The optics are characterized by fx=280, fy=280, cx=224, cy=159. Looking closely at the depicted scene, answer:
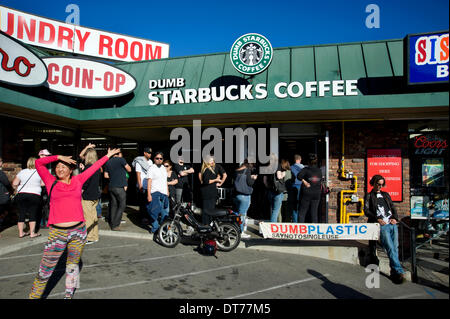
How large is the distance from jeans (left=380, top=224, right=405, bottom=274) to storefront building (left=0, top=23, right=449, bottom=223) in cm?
261

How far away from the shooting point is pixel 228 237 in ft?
19.0

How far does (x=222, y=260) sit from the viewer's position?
5.35m

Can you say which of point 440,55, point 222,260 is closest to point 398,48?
point 440,55

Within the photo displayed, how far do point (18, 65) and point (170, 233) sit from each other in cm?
573

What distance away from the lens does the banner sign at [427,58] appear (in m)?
7.00

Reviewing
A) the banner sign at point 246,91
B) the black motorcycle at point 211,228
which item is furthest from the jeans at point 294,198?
the banner sign at point 246,91

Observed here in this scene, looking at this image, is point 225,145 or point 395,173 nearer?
point 395,173

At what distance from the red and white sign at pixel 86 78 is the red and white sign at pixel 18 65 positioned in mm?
942

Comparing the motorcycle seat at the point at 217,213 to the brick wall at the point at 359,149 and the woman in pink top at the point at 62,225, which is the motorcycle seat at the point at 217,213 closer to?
the woman in pink top at the point at 62,225

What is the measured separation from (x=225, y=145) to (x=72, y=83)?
5181mm

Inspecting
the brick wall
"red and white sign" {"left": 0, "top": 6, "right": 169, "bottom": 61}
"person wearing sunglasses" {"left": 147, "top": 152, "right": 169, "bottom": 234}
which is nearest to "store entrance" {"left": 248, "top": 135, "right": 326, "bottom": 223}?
the brick wall

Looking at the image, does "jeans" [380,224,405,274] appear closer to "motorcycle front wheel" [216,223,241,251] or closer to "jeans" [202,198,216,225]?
"motorcycle front wheel" [216,223,241,251]

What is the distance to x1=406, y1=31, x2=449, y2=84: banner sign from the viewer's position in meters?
7.00
